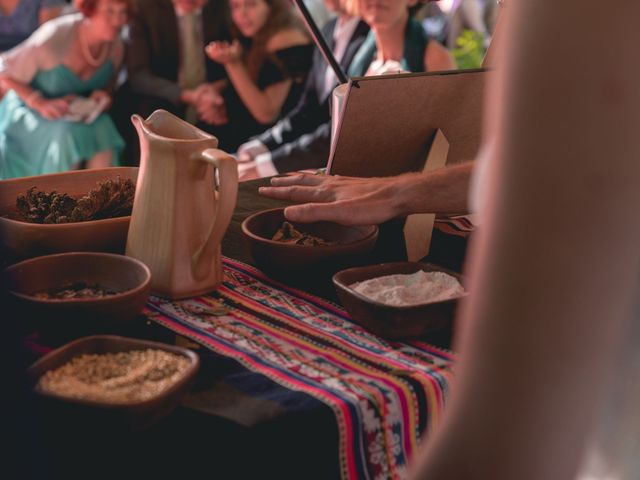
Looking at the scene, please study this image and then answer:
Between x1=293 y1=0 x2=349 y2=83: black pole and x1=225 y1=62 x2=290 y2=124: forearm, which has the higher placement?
x1=293 y1=0 x2=349 y2=83: black pole

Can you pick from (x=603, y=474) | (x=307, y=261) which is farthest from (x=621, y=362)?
(x=307, y=261)

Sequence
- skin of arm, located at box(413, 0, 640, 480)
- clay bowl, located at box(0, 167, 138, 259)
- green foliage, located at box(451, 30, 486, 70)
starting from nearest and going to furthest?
1. skin of arm, located at box(413, 0, 640, 480)
2. clay bowl, located at box(0, 167, 138, 259)
3. green foliage, located at box(451, 30, 486, 70)

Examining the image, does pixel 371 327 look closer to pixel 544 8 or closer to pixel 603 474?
pixel 603 474

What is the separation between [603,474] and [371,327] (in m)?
0.33

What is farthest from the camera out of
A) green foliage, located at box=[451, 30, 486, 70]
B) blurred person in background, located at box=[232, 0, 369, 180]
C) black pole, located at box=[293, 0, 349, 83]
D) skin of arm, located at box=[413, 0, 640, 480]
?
green foliage, located at box=[451, 30, 486, 70]

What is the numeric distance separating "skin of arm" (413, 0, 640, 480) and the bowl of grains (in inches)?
12.1

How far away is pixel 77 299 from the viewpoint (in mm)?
765

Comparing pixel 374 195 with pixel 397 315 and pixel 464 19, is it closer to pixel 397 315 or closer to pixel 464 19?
pixel 397 315

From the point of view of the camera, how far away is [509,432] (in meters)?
0.38

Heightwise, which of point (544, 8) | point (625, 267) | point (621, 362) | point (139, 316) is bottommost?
point (139, 316)

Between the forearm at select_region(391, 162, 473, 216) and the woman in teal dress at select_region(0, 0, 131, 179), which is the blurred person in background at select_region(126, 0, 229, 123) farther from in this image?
the forearm at select_region(391, 162, 473, 216)

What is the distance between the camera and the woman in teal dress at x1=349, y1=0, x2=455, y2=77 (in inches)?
115

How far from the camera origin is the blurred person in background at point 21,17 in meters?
4.04

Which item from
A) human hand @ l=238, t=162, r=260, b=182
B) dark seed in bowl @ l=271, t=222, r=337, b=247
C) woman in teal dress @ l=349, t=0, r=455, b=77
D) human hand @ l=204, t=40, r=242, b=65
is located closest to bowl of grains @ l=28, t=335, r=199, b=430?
dark seed in bowl @ l=271, t=222, r=337, b=247
